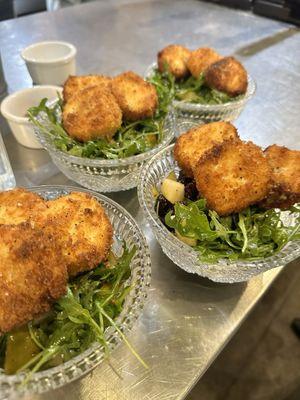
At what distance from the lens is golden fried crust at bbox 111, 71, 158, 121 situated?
1.28 metres

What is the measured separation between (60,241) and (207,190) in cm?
35

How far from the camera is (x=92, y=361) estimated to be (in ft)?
2.31

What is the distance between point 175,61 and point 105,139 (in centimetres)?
61

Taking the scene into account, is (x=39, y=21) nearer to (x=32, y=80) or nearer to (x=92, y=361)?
(x=32, y=80)

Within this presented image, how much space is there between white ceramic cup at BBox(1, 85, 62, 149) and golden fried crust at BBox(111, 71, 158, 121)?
28 cm

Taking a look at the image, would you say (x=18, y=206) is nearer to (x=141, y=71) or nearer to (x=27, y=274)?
(x=27, y=274)

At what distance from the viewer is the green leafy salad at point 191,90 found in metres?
1.51

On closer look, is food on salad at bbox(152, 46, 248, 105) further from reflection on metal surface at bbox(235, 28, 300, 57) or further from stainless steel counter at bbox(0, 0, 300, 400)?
reflection on metal surface at bbox(235, 28, 300, 57)

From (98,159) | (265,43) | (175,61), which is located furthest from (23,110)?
(265,43)

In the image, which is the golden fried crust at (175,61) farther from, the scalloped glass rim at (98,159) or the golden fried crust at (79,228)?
the golden fried crust at (79,228)

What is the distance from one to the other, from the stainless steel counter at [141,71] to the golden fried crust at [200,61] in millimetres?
274

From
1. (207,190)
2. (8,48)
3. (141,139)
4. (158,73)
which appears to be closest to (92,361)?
(207,190)

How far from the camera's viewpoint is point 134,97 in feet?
4.24

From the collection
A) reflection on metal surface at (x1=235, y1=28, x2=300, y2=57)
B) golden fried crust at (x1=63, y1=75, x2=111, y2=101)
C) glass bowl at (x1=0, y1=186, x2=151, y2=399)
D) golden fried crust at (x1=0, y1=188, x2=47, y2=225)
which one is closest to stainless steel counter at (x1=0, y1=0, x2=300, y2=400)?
reflection on metal surface at (x1=235, y1=28, x2=300, y2=57)
